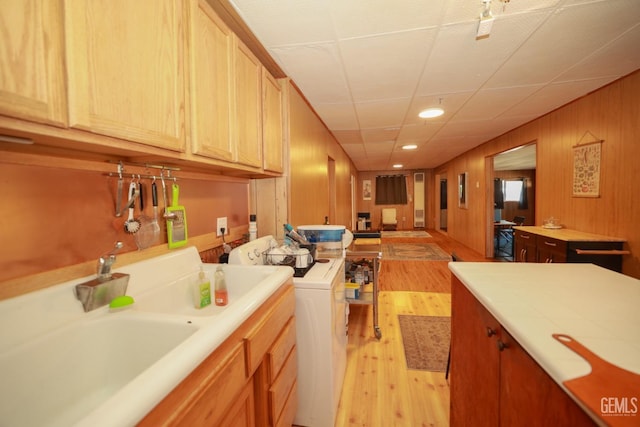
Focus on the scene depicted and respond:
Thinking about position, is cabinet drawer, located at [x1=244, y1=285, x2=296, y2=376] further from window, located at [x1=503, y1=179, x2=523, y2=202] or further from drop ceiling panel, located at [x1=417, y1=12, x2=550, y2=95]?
window, located at [x1=503, y1=179, x2=523, y2=202]

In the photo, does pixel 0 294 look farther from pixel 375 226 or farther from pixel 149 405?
pixel 375 226

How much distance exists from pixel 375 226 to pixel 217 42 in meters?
9.20

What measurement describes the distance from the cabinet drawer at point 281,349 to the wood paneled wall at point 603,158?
2.95 m

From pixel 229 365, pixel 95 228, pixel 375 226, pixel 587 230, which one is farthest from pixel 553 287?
pixel 375 226

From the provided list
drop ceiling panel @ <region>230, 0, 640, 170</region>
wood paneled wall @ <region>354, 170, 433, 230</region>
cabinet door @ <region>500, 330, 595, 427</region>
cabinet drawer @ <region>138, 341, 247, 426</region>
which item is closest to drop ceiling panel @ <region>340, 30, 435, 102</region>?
drop ceiling panel @ <region>230, 0, 640, 170</region>

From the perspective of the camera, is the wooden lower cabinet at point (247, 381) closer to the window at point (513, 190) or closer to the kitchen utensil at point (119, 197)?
the kitchen utensil at point (119, 197)

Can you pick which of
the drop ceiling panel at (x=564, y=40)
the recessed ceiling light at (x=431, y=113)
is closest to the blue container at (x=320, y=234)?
the drop ceiling panel at (x=564, y=40)

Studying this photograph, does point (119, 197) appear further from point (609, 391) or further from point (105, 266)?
point (609, 391)

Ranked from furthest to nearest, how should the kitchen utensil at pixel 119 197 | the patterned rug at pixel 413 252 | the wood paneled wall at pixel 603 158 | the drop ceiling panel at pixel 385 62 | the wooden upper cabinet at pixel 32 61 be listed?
the patterned rug at pixel 413 252 < the wood paneled wall at pixel 603 158 < the drop ceiling panel at pixel 385 62 < the kitchen utensil at pixel 119 197 < the wooden upper cabinet at pixel 32 61

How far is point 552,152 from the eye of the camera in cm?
325

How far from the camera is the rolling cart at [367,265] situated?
2.39 metres

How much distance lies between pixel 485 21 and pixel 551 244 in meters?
2.27

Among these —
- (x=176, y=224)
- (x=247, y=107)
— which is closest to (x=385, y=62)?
(x=247, y=107)

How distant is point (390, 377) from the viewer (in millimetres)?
1902
